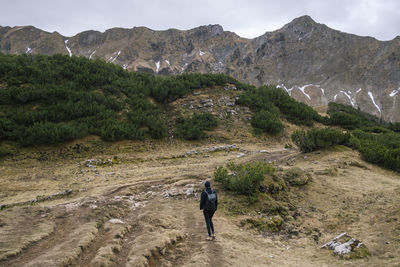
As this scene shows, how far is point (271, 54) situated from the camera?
144750 mm

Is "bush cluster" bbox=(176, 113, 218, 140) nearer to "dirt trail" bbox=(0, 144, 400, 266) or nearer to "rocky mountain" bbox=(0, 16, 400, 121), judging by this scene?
"dirt trail" bbox=(0, 144, 400, 266)

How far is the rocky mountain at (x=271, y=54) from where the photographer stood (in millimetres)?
111438

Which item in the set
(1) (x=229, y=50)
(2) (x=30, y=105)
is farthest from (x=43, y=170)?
(1) (x=229, y=50)

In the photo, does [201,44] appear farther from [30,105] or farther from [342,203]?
[342,203]

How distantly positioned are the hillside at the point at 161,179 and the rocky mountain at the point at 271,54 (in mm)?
99951

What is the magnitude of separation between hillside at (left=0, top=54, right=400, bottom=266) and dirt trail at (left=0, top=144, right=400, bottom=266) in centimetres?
4

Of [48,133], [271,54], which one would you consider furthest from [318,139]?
[271,54]

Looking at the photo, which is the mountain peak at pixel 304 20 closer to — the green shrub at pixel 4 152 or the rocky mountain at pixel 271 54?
the rocky mountain at pixel 271 54

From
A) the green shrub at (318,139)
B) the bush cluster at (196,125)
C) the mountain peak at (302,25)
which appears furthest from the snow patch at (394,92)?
the green shrub at (318,139)

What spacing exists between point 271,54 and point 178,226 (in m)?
152

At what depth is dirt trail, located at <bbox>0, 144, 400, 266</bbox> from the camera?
5.18 m

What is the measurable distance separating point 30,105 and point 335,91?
121 m

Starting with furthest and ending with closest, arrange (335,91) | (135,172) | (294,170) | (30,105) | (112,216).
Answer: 1. (335,91)
2. (30,105)
3. (135,172)
4. (294,170)
5. (112,216)

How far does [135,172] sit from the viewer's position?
508 inches
